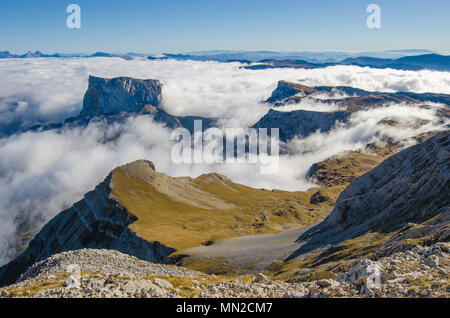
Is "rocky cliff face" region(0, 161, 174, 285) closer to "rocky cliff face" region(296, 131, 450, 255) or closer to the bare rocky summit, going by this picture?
"rocky cliff face" region(296, 131, 450, 255)

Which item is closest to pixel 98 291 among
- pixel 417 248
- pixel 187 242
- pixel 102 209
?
pixel 417 248

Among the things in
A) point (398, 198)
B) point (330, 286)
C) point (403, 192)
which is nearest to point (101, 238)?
point (398, 198)

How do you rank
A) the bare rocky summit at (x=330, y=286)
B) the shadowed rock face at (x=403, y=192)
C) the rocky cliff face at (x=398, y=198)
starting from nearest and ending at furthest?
the bare rocky summit at (x=330, y=286), the rocky cliff face at (x=398, y=198), the shadowed rock face at (x=403, y=192)

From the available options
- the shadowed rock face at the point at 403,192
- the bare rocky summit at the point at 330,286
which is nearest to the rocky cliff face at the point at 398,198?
the shadowed rock face at the point at 403,192

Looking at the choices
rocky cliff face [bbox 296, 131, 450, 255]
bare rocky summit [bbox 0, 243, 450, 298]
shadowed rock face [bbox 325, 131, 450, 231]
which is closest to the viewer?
bare rocky summit [bbox 0, 243, 450, 298]

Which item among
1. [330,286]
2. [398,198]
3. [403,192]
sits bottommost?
[398,198]

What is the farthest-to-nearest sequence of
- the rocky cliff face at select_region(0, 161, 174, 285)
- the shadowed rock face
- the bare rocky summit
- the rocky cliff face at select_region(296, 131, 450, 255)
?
the rocky cliff face at select_region(0, 161, 174, 285) < the shadowed rock face < the rocky cliff face at select_region(296, 131, 450, 255) < the bare rocky summit

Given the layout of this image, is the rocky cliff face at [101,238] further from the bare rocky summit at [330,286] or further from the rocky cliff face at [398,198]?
the bare rocky summit at [330,286]

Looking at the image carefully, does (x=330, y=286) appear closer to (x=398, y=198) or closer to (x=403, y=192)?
(x=398, y=198)

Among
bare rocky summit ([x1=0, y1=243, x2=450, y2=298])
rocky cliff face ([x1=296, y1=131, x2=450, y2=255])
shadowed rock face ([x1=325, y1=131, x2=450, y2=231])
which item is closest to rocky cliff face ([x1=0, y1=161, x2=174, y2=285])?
rocky cliff face ([x1=296, y1=131, x2=450, y2=255])
